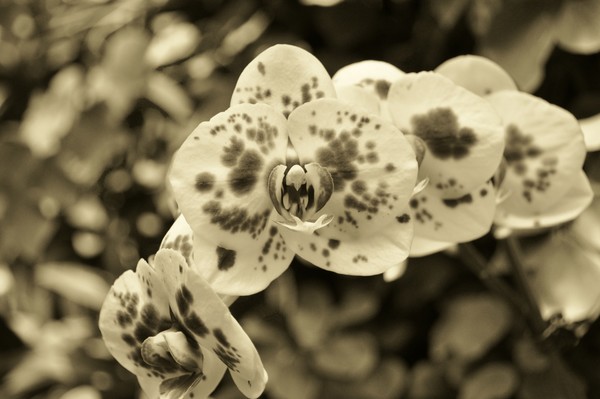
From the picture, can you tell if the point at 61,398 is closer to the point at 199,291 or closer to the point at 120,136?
the point at 120,136

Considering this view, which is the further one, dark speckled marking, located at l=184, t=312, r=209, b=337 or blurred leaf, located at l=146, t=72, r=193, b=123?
blurred leaf, located at l=146, t=72, r=193, b=123

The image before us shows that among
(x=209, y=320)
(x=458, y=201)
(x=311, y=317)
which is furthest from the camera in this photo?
(x=311, y=317)

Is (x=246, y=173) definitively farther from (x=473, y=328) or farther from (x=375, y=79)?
(x=473, y=328)

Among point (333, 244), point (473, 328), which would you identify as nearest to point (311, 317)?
point (473, 328)

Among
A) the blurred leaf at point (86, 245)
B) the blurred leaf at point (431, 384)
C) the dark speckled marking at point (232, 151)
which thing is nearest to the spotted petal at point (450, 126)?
the dark speckled marking at point (232, 151)

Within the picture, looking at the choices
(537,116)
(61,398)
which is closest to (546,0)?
(537,116)

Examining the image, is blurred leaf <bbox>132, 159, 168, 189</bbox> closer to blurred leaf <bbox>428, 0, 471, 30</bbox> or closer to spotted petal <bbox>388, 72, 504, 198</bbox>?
blurred leaf <bbox>428, 0, 471, 30</bbox>

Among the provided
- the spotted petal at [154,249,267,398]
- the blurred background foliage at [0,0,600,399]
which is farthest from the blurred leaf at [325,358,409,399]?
the spotted petal at [154,249,267,398]
